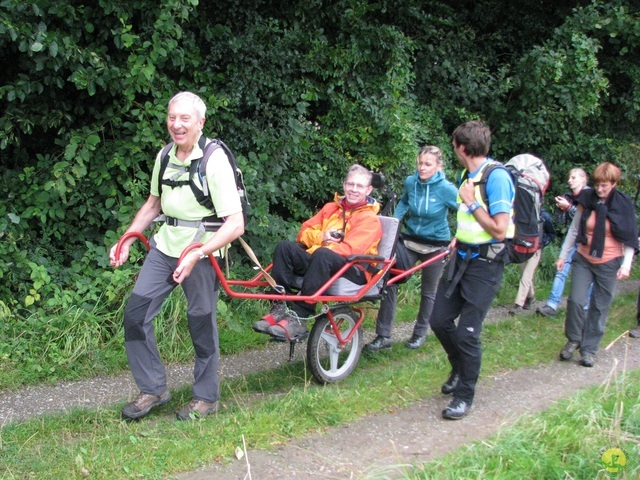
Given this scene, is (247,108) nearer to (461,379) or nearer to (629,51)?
(461,379)

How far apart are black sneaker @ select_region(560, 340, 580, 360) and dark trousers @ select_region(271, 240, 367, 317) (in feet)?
6.83

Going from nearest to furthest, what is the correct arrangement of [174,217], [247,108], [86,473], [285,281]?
1. [86,473]
2. [174,217]
3. [285,281]
4. [247,108]

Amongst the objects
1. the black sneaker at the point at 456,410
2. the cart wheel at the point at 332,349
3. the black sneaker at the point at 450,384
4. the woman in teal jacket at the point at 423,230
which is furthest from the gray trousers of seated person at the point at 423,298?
the black sneaker at the point at 456,410

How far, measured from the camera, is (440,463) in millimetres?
4074

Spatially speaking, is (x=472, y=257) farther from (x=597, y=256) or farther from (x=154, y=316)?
(x=154, y=316)

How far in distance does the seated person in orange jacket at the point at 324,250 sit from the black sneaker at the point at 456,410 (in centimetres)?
120

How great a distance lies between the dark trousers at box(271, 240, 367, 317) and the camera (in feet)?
17.8

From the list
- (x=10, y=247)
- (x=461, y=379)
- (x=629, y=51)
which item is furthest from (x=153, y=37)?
(x=629, y=51)

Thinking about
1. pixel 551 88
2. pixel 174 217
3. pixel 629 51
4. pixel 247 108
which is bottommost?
pixel 174 217

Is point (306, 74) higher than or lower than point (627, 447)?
higher

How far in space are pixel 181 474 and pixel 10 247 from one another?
3746 mm

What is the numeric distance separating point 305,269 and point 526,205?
1817 millimetres

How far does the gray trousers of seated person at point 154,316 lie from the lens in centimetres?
472

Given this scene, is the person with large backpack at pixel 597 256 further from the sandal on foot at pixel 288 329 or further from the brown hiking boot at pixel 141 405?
the brown hiking boot at pixel 141 405
